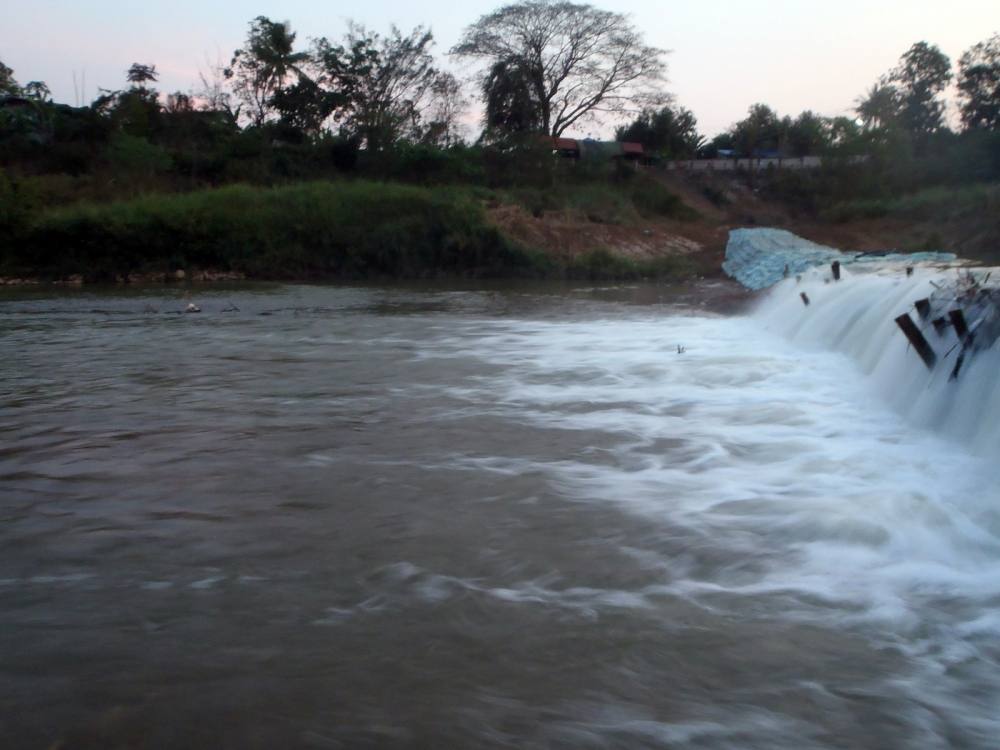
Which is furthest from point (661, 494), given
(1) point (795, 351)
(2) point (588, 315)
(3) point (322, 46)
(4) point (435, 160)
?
(3) point (322, 46)

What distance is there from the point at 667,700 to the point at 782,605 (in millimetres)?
953

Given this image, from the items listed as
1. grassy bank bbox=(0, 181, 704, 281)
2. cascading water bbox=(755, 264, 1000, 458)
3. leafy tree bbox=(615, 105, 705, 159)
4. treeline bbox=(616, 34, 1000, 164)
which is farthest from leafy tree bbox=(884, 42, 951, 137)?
cascading water bbox=(755, 264, 1000, 458)

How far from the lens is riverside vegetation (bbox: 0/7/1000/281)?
2772 cm

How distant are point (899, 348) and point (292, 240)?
23.3 m

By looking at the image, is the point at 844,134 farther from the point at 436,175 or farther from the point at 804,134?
the point at 436,175

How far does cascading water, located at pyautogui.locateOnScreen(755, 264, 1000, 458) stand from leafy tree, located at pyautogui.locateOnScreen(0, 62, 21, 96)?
3718 centimetres

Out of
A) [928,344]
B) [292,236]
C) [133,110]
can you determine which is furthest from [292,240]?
[928,344]

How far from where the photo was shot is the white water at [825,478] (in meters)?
3.55

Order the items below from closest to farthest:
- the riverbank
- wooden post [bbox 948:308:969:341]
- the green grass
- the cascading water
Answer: the cascading water → wooden post [bbox 948:308:969:341] → the riverbank → the green grass

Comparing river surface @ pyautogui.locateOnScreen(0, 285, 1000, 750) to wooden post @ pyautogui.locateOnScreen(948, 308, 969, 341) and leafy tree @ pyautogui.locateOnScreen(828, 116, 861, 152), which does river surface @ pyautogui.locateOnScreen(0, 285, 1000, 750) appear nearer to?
wooden post @ pyautogui.locateOnScreen(948, 308, 969, 341)

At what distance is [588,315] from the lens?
16969 mm

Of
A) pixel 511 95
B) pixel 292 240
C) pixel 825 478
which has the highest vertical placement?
pixel 511 95

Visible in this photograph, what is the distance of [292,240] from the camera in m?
28.9

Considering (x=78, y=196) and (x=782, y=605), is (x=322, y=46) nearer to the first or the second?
(x=78, y=196)
